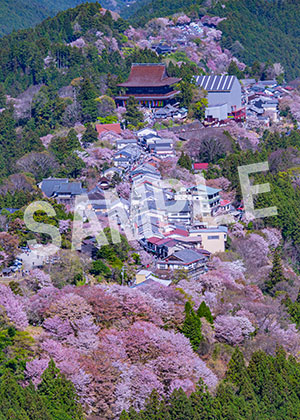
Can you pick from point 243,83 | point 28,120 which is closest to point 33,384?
point 28,120

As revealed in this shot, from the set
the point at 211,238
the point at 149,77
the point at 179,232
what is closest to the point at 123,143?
the point at 149,77

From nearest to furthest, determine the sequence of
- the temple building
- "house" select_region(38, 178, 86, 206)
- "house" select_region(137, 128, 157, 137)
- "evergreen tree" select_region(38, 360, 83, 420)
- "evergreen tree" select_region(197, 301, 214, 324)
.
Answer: "evergreen tree" select_region(38, 360, 83, 420) → "evergreen tree" select_region(197, 301, 214, 324) → "house" select_region(38, 178, 86, 206) → "house" select_region(137, 128, 157, 137) → the temple building

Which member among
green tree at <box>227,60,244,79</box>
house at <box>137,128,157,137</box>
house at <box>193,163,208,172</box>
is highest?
house at <box>137,128,157,137</box>

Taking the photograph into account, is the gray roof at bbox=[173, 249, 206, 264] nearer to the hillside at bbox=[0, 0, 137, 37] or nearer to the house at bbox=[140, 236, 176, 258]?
the house at bbox=[140, 236, 176, 258]

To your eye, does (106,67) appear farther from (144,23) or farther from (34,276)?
(34,276)

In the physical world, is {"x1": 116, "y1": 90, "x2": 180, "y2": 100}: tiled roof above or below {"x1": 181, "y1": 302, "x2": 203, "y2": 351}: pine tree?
below

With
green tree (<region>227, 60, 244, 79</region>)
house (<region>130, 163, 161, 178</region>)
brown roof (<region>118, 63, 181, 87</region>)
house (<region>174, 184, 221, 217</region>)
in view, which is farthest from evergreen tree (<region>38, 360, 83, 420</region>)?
green tree (<region>227, 60, 244, 79</region>)

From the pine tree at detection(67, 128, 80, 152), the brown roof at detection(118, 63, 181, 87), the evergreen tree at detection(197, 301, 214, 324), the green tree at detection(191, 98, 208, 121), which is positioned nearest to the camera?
the evergreen tree at detection(197, 301, 214, 324)
